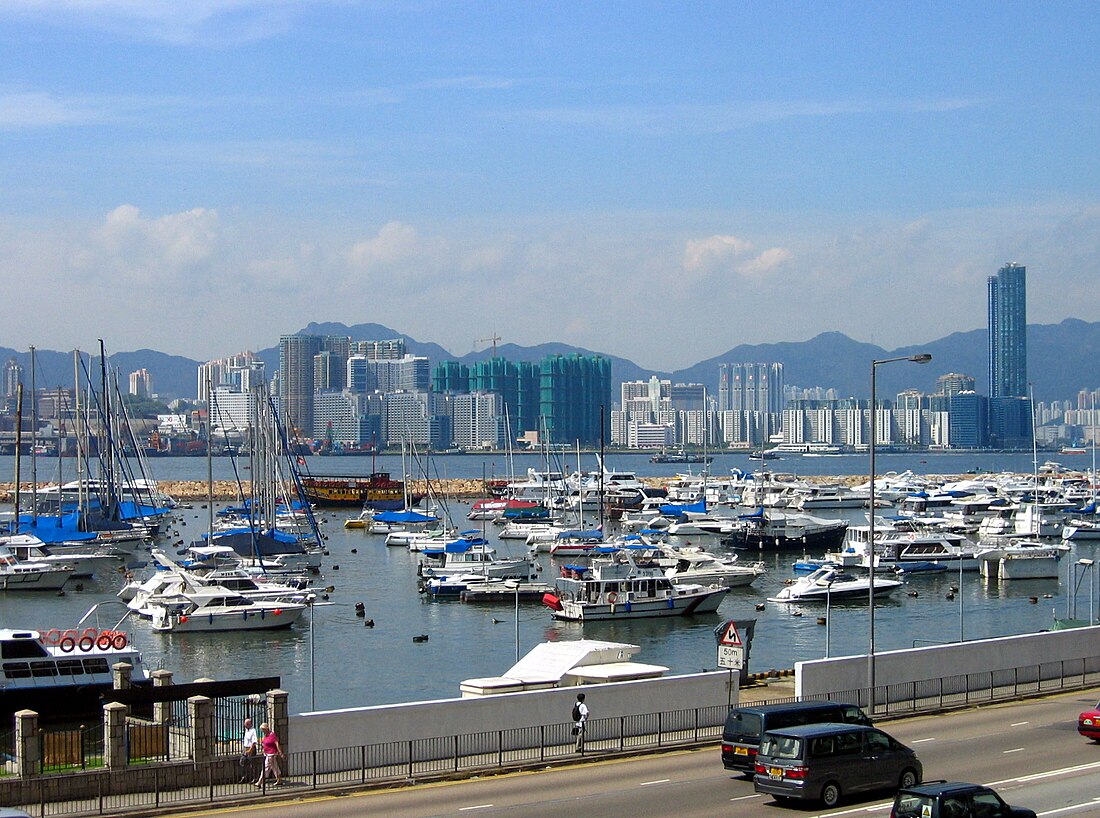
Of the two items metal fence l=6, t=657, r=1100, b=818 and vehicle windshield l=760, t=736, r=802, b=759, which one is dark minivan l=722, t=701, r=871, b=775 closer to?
vehicle windshield l=760, t=736, r=802, b=759

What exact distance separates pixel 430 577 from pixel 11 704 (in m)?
42.1

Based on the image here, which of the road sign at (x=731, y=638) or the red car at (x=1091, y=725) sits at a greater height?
the road sign at (x=731, y=638)

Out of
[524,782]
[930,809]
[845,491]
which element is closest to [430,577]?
Result: [524,782]

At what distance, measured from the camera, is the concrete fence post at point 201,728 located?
24188 millimetres

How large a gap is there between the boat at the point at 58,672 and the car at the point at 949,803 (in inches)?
830

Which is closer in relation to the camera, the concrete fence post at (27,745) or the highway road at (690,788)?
the highway road at (690,788)

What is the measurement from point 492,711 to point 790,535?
7643cm

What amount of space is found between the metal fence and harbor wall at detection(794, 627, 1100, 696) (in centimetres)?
28

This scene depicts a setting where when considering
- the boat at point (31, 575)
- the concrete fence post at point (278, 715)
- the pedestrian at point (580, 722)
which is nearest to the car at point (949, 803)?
the pedestrian at point (580, 722)

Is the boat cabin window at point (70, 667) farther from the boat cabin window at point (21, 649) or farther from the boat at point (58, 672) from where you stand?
the boat cabin window at point (21, 649)

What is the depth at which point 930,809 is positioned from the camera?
18.3 m

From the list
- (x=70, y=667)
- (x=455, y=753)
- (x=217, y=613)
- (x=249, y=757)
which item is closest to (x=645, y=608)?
(x=217, y=613)

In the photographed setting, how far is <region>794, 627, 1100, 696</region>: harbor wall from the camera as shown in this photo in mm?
31750

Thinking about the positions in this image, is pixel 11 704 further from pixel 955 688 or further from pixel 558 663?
pixel 955 688
